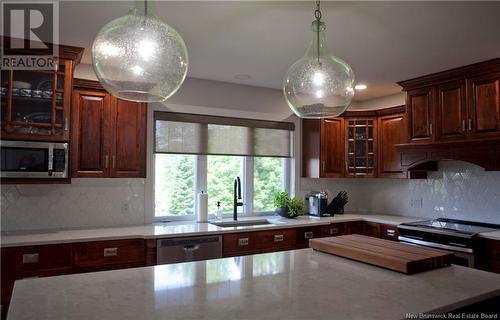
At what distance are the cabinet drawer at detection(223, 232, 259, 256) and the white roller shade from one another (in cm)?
106

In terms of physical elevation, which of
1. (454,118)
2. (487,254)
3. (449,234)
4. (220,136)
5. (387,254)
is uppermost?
(454,118)

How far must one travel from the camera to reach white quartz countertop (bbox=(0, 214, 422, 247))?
2824 millimetres

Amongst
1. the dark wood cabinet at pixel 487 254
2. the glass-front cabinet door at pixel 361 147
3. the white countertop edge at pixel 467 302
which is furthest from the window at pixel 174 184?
Result: the white countertop edge at pixel 467 302

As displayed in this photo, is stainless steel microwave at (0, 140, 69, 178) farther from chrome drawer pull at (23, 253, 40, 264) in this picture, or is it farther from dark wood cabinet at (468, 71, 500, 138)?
dark wood cabinet at (468, 71, 500, 138)

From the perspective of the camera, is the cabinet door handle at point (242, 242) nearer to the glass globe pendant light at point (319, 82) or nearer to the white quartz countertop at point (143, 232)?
the white quartz countertop at point (143, 232)

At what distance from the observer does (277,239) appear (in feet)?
12.4

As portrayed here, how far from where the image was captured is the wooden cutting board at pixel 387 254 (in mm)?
1804

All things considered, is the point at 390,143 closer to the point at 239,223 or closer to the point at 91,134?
the point at 239,223

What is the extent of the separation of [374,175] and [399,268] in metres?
2.91

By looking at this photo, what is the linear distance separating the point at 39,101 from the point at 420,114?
12.2 feet

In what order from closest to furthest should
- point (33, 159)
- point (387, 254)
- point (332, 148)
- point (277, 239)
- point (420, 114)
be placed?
1. point (387, 254)
2. point (33, 159)
3. point (277, 239)
4. point (420, 114)
5. point (332, 148)

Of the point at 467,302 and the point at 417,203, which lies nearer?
the point at 467,302

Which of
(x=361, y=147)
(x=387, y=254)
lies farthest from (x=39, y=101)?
(x=361, y=147)

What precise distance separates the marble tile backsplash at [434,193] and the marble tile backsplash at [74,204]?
7.23ft
